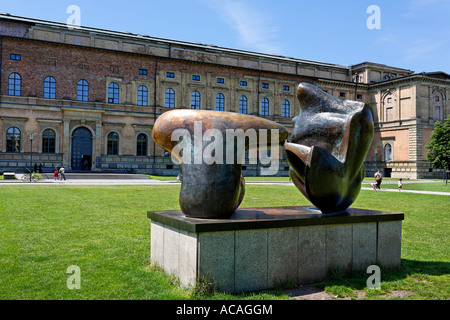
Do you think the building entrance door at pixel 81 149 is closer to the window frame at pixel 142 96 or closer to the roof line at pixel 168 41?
the window frame at pixel 142 96

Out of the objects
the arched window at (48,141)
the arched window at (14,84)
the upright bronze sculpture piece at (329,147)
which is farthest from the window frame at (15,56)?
the upright bronze sculpture piece at (329,147)

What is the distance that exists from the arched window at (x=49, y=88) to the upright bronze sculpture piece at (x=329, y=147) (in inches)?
1615

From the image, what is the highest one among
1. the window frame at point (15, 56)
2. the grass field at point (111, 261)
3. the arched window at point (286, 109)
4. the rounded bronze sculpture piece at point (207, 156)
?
the window frame at point (15, 56)

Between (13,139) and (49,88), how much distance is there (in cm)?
675

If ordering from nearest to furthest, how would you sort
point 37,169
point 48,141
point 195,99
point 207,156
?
point 207,156, point 37,169, point 48,141, point 195,99

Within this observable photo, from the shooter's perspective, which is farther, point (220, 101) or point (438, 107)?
point (438, 107)

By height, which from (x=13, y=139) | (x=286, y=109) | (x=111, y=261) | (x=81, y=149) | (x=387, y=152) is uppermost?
(x=286, y=109)

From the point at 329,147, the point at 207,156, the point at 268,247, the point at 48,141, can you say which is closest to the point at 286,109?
the point at 48,141

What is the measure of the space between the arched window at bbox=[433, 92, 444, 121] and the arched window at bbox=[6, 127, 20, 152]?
53.4 m

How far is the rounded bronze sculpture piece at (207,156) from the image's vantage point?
563 centimetres

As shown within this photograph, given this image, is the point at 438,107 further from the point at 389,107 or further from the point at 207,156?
the point at 207,156

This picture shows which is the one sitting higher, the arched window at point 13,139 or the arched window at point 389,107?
the arched window at point 389,107

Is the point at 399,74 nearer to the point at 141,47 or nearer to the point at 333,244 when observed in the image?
the point at 141,47

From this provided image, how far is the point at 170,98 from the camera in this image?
4819 cm
